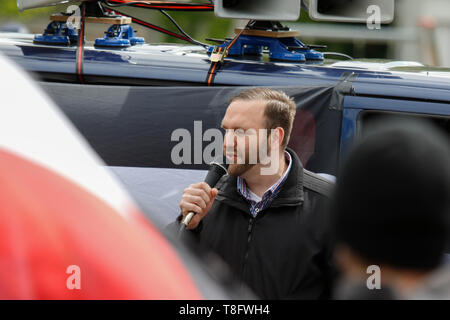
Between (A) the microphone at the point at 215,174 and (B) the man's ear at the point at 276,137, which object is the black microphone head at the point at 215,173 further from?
(B) the man's ear at the point at 276,137

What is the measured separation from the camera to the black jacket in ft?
8.86

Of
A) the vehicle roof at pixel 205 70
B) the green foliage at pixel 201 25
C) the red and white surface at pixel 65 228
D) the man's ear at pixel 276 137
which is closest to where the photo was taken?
the red and white surface at pixel 65 228

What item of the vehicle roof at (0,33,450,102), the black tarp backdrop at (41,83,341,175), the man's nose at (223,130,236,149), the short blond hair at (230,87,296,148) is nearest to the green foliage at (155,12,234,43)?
the vehicle roof at (0,33,450,102)

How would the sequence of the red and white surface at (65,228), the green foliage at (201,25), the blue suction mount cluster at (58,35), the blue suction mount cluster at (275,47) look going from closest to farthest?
the red and white surface at (65,228), the blue suction mount cluster at (275,47), the blue suction mount cluster at (58,35), the green foliage at (201,25)

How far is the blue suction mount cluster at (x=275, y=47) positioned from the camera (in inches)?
150

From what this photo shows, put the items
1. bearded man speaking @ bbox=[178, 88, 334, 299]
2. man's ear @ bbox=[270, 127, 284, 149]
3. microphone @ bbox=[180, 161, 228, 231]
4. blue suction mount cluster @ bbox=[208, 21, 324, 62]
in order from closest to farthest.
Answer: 1. bearded man speaking @ bbox=[178, 88, 334, 299]
2. microphone @ bbox=[180, 161, 228, 231]
3. man's ear @ bbox=[270, 127, 284, 149]
4. blue suction mount cluster @ bbox=[208, 21, 324, 62]

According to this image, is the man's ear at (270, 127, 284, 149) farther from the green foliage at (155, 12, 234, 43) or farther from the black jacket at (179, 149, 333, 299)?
the green foliage at (155, 12, 234, 43)

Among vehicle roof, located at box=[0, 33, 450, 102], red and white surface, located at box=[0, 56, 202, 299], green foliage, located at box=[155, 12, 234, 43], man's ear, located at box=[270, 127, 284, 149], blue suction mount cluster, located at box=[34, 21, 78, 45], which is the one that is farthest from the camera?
green foliage, located at box=[155, 12, 234, 43]

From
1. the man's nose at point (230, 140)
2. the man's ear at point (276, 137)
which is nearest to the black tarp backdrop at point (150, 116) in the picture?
the man's ear at point (276, 137)

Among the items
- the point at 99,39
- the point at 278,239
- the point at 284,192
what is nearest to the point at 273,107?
the point at 284,192

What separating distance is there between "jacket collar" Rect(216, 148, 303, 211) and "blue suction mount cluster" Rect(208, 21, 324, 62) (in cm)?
97

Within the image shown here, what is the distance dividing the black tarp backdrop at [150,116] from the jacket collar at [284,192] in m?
0.57
